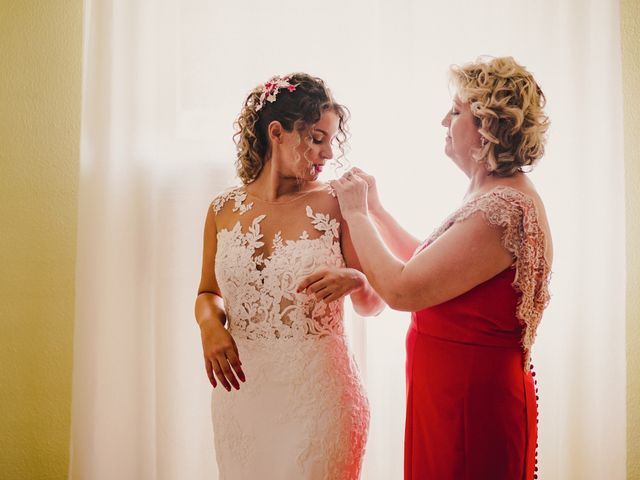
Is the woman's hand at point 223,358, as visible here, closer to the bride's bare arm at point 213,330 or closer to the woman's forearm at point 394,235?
the bride's bare arm at point 213,330

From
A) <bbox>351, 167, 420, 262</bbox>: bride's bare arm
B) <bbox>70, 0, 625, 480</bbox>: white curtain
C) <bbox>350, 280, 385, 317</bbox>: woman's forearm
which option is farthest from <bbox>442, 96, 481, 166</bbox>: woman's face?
<bbox>70, 0, 625, 480</bbox>: white curtain

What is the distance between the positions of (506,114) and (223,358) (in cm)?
87

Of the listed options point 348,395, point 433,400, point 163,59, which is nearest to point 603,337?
point 433,400

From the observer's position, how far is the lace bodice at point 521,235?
124 centimetres

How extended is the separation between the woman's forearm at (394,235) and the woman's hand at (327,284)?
0.32 m

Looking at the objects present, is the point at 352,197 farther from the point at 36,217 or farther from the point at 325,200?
the point at 36,217

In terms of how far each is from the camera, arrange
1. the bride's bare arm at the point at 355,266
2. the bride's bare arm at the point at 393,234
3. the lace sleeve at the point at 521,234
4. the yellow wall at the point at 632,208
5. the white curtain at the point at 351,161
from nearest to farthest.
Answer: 1. the lace sleeve at the point at 521,234
2. the bride's bare arm at the point at 355,266
3. the bride's bare arm at the point at 393,234
4. the white curtain at the point at 351,161
5. the yellow wall at the point at 632,208

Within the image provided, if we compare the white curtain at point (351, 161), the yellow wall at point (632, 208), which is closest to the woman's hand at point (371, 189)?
the white curtain at point (351, 161)

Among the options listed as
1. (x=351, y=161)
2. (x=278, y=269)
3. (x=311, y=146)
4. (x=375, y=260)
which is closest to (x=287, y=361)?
(x=278, y=269)

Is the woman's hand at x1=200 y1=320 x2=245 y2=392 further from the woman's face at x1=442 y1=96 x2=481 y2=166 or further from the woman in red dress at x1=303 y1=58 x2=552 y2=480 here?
the woman's face at x1=442 y1=96 x2=481 y2=166

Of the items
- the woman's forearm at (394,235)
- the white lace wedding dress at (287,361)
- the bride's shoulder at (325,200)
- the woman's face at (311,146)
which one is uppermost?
the woman's face at (311,146)

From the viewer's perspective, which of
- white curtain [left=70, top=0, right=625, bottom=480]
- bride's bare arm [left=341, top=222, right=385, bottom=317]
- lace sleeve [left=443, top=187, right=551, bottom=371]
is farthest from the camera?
white curtain [left=70, top=0, right=625, bottom=480]

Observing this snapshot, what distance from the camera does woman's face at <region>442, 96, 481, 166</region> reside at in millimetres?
1355

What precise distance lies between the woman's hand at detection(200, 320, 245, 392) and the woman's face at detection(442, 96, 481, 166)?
2.40 feet
